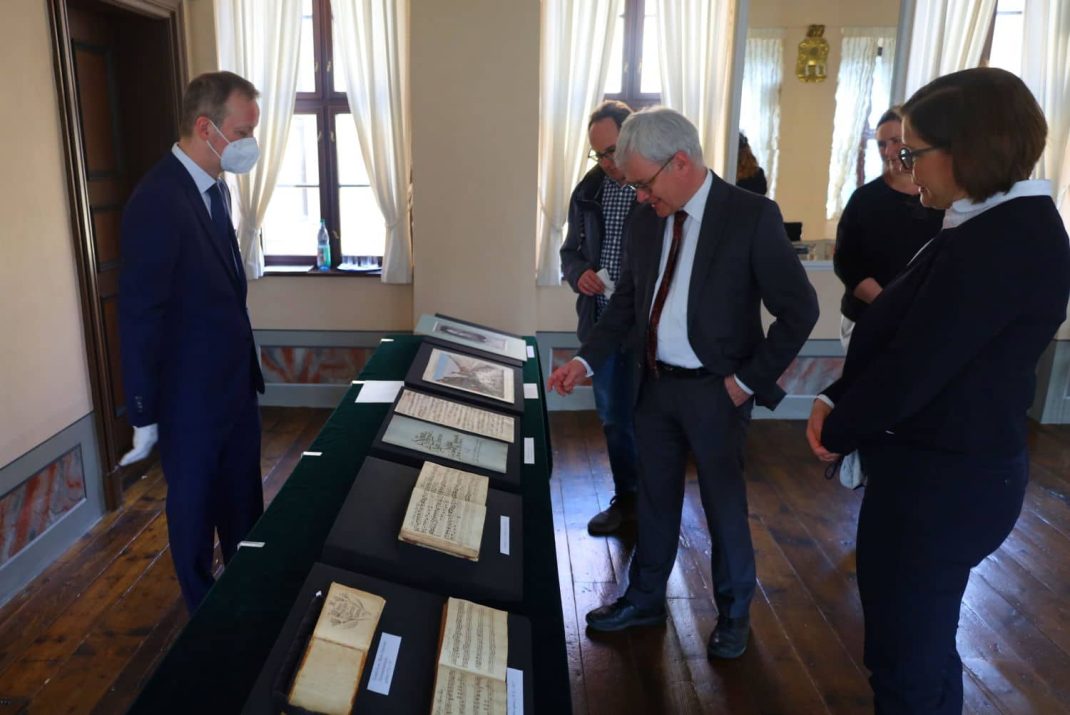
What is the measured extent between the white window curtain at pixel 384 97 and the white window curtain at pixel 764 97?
6.55 feet

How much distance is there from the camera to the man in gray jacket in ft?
10.2

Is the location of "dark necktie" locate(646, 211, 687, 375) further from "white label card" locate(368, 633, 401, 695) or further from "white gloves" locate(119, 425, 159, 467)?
"white gloves" locate(119, 425, 159, 467)

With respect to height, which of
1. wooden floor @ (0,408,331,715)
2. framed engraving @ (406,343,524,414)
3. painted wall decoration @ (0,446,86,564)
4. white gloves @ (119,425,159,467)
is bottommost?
wooden floor @ (0,408,331,715)

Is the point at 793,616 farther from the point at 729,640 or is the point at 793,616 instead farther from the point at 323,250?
the point at 323,250

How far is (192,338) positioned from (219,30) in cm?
294

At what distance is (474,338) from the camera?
2984mm

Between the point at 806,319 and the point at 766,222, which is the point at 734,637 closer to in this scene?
the point at 806,319

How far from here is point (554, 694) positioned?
1185 millimetres

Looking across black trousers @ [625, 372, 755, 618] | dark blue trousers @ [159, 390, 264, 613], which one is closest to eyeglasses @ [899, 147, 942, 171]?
black trousers @ [625, 372, 755, 618]

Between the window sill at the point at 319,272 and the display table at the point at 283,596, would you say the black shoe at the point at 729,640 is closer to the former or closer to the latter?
the display table at the point at 283,596

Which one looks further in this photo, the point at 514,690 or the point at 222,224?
the point at 222,224

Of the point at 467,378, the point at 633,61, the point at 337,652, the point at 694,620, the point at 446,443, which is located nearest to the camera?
the point at 337,652

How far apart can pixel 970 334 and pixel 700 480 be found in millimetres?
1159

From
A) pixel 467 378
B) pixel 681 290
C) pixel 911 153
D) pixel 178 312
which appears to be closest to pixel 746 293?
pixel 681 290
